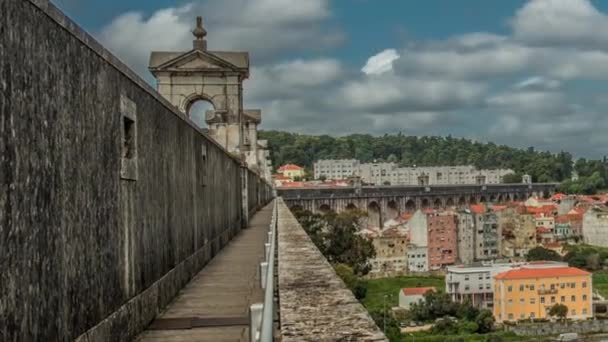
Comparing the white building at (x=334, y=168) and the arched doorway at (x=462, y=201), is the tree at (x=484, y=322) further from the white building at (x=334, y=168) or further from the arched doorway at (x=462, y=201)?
the white building at (x=334, y=168)

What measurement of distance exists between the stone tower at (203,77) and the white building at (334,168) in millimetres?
155309

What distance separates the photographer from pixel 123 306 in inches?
179

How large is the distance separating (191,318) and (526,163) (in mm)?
173353

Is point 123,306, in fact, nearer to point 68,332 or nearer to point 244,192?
point 68,332

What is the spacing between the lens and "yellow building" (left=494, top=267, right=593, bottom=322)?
67.0m

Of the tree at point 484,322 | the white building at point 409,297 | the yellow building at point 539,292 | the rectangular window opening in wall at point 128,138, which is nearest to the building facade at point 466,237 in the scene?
the yellow building at point 539,292

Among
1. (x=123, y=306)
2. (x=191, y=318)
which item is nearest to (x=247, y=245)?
(x=191, y=318)

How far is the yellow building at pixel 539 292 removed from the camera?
6700 centimetres

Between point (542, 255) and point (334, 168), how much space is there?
284 ft

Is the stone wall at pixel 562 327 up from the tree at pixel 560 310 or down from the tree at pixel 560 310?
down

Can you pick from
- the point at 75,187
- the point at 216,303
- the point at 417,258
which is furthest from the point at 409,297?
the point at 75,187

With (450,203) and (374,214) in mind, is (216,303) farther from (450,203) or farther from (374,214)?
(450,203)

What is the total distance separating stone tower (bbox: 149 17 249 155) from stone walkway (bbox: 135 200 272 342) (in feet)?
20.7

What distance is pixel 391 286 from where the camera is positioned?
76.8 m
